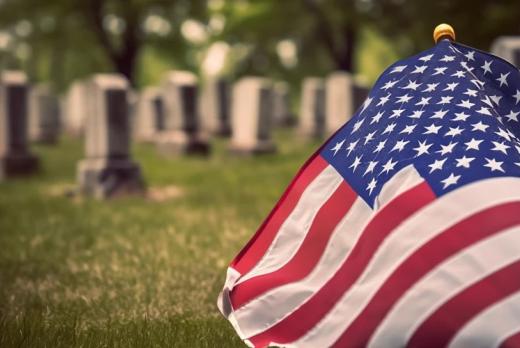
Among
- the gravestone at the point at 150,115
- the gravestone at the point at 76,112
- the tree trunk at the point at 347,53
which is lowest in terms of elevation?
the gravestone at the point at 76,112

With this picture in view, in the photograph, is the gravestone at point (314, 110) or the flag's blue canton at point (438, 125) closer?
the flag's blue canton at point (438, 125)

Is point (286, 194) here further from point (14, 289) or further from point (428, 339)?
point (14, 289)

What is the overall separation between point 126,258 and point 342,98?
965 cm

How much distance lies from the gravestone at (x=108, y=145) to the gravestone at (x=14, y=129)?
2704 mm

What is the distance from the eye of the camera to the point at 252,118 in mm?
14547

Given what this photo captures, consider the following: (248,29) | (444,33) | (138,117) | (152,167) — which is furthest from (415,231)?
(248,29)

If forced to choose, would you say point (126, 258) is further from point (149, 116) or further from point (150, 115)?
point (149, 116)

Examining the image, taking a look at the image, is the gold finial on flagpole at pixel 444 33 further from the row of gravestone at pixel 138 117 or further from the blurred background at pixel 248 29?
the blurred background at pixel 248 29

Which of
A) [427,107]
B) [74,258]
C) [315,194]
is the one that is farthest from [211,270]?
[427,107]

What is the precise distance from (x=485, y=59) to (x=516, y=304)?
1619 millimetres

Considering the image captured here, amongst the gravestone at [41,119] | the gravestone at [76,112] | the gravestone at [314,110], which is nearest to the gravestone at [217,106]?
the gravestone at [314,110]

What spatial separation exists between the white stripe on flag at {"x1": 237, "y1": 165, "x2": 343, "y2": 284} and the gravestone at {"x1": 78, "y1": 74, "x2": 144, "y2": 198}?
259 inches

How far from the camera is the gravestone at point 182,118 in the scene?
15.2m

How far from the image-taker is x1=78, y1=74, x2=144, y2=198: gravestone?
10.4m
